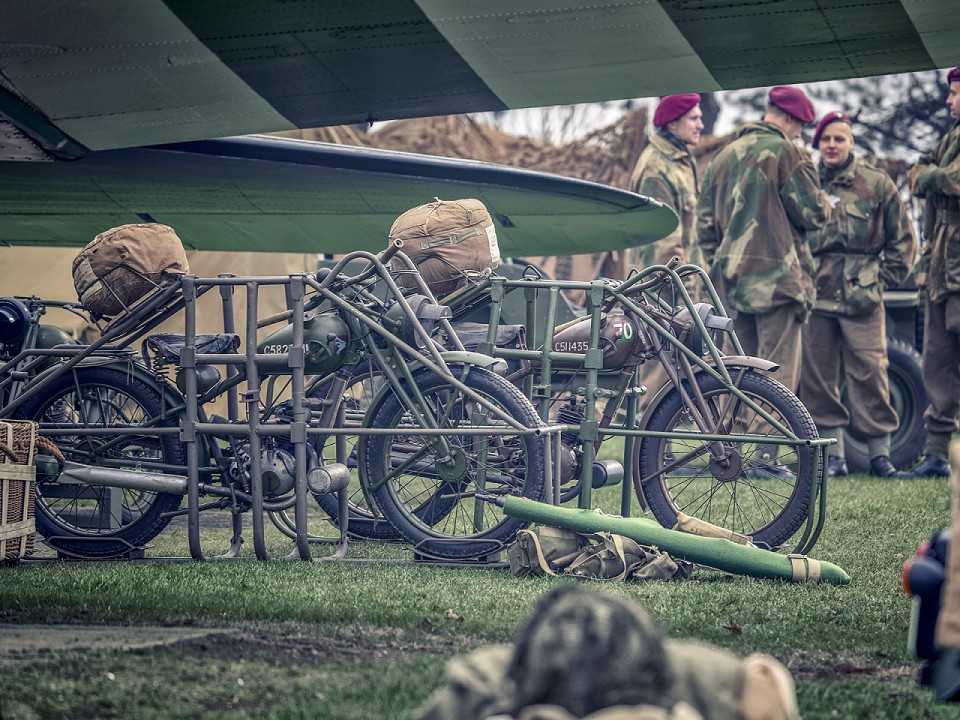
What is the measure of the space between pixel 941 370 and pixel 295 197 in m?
4.85

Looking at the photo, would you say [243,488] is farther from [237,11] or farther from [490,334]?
[237,11]

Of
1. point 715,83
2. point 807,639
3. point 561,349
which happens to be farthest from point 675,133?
point 807,639

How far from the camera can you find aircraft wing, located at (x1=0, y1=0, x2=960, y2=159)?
502 cm

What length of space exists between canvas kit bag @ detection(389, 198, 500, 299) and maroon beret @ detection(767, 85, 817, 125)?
4064 mm

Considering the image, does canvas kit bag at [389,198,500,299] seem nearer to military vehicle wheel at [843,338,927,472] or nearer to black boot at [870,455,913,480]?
black boot at [870,455,913,480]

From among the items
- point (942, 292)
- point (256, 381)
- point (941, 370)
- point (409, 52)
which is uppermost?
point (409, 52)

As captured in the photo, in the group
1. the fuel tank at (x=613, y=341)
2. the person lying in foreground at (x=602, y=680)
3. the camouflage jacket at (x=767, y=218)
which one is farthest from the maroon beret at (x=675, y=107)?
the person lying in foreground at (x=602, y=680)

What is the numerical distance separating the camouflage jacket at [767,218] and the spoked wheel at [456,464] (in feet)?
13.4

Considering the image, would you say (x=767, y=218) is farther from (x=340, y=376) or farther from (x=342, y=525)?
(x=342, y=525)

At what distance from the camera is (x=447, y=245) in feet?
22.4

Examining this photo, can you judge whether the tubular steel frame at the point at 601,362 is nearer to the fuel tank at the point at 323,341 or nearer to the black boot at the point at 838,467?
the fuel tank at the point at 323,341

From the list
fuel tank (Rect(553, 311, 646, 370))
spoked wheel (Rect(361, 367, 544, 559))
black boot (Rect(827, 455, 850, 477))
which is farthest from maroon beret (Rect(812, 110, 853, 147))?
spoked wheel (Rect(361, 367, 544, 559))

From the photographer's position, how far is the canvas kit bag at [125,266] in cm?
670

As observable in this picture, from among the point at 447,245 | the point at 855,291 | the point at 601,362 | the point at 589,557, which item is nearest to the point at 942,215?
the point at 855,291
